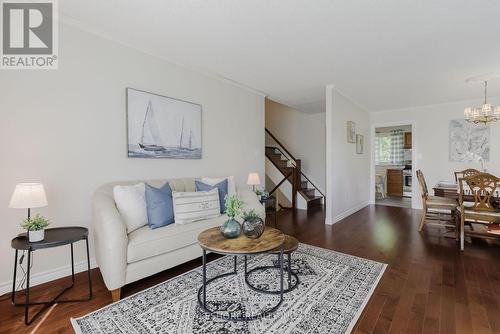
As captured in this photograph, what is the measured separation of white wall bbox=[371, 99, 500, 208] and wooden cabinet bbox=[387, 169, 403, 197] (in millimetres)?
2126

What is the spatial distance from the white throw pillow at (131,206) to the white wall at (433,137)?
6066mm

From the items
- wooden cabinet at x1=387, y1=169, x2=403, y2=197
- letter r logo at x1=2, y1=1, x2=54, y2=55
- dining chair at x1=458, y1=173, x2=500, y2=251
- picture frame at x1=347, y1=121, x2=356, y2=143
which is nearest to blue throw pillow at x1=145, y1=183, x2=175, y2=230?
letter r logo at x1=2, y1=1, x2=54, y2=55

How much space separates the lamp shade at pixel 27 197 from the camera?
1799 millimetres

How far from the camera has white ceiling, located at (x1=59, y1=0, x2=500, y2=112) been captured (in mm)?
2105

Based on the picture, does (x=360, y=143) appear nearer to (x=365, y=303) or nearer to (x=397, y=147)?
(x=397, y=147)

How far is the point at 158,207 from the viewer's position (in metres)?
2.45

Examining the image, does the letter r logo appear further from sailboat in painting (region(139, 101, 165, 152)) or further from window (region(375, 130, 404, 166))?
window (region(375, 130, 404, 166))

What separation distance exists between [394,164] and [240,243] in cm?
868

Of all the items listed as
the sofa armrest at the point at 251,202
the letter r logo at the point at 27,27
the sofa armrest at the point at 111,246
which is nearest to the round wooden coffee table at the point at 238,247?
the sofa armrest at the point at 111,246

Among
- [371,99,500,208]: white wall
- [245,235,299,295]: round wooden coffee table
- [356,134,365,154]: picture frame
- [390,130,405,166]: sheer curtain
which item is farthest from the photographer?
[390,130,405,166]: sheer curtain

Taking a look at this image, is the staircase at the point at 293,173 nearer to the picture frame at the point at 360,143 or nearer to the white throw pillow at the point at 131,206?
the picture frame at the point at 360,143

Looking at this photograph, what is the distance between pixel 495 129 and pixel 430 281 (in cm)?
462

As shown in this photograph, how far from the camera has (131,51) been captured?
2.83m

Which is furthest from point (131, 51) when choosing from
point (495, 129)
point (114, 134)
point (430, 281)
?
point (495, 129)
